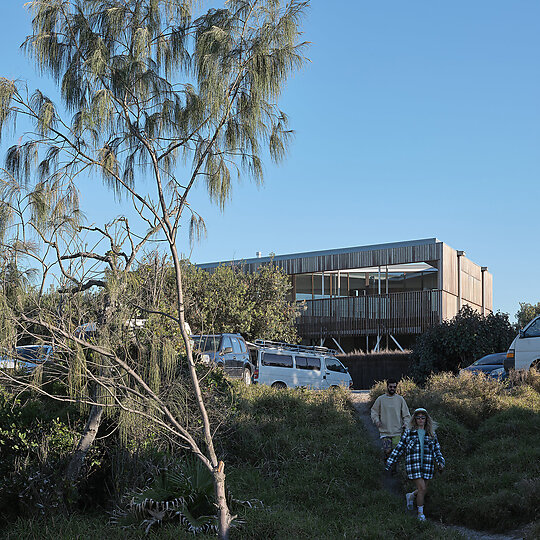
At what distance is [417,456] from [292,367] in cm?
1062

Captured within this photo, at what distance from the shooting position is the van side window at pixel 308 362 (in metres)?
20.2

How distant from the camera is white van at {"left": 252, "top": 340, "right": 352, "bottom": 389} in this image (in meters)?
19.4

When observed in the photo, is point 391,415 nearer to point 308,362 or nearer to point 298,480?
point 298,480

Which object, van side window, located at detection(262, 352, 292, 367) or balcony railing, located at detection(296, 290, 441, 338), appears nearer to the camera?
van side window, located at detection(262, 352, 292, 367)

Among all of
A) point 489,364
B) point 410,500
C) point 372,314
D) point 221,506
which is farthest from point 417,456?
point 372,314

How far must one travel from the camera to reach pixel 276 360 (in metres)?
19.8

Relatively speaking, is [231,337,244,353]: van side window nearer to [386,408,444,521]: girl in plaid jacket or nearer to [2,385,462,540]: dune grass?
[2,385,462,540]: dune grass

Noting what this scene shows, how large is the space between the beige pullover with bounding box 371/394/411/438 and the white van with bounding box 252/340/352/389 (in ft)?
25.8

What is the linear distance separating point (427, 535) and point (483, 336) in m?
14.7

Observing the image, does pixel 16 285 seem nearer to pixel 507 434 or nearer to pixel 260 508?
pixel 260 508

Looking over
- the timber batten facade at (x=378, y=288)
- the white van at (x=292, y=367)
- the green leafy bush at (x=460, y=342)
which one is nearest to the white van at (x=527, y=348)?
the white van at (x=292, y=367)

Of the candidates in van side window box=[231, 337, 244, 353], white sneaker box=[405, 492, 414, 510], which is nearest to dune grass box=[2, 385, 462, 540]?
white sneaker box=[405, 492, 414, 510]

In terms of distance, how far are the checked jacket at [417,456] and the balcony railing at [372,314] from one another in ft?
59.5

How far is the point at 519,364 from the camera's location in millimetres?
15883
